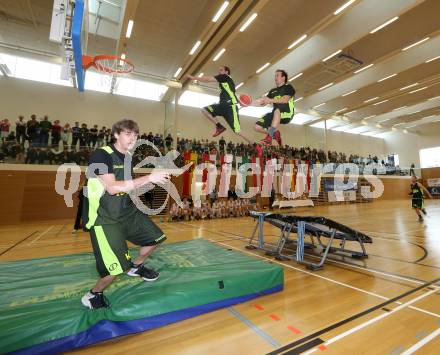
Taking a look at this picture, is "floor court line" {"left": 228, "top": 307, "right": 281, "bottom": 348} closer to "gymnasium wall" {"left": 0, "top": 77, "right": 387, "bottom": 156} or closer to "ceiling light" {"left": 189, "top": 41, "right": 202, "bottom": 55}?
"ceiling light" {"left": 189, "top": 41, "right": 202, "bottom": 55}

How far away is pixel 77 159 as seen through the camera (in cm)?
1125

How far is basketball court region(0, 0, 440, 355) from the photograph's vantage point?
2.15 m

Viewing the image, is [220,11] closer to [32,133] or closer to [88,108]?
[32,133]

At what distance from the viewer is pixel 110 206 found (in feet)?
7.02

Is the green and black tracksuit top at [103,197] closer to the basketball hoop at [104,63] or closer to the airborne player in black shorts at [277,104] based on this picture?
the airborne player in black shorts at [277,104]

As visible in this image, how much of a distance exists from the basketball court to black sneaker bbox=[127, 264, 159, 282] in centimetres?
7

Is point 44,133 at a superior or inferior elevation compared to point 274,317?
superior

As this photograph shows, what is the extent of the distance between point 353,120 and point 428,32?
490 inches

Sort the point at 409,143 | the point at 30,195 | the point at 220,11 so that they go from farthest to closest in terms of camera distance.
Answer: the point at 409,143, the point at 30,195, the point at 220,11

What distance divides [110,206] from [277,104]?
329cm

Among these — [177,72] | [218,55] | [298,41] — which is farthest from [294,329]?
[177,72]

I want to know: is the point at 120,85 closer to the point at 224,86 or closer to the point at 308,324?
the point at 224,86

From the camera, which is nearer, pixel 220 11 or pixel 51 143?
pixel 220 11

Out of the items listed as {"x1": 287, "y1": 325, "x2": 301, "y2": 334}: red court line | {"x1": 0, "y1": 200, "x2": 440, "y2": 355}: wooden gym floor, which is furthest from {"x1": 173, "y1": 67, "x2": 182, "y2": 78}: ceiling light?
{"x1": 287, "y1": 325, "x2": 301, "y2": 334}: red court line
